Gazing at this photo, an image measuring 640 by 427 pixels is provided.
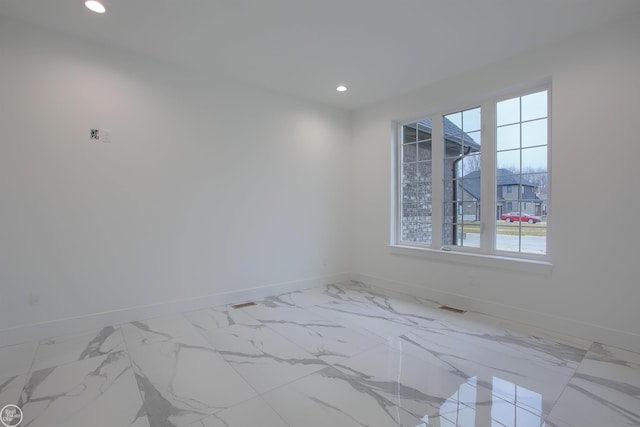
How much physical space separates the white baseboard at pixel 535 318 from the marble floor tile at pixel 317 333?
137 centimetres

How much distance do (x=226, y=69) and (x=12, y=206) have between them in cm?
236

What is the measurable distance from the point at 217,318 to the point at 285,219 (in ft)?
5.07

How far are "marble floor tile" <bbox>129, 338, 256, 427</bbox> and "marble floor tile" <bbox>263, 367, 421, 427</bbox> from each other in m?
0.25

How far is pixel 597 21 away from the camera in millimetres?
2637

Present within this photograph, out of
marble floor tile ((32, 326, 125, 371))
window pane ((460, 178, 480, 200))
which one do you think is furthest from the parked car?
marble floor tile ((32, 326, 125, 371))

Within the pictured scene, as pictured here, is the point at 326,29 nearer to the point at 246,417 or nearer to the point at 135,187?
the point at 135,187

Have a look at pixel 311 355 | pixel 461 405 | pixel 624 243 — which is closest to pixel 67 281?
pixel 311 355

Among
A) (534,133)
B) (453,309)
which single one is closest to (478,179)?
(534,133)

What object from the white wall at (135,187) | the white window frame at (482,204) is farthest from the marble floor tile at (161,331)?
the white window frame at (482,204)

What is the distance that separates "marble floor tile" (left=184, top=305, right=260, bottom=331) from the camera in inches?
121

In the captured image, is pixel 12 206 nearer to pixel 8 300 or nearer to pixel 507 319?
pixel 8 300

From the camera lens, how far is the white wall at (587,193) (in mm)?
2582

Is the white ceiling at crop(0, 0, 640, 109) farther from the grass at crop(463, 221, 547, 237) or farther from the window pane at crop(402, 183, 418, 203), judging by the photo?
the grass at crop(463, 221, 547, 237)

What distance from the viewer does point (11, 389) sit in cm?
199
